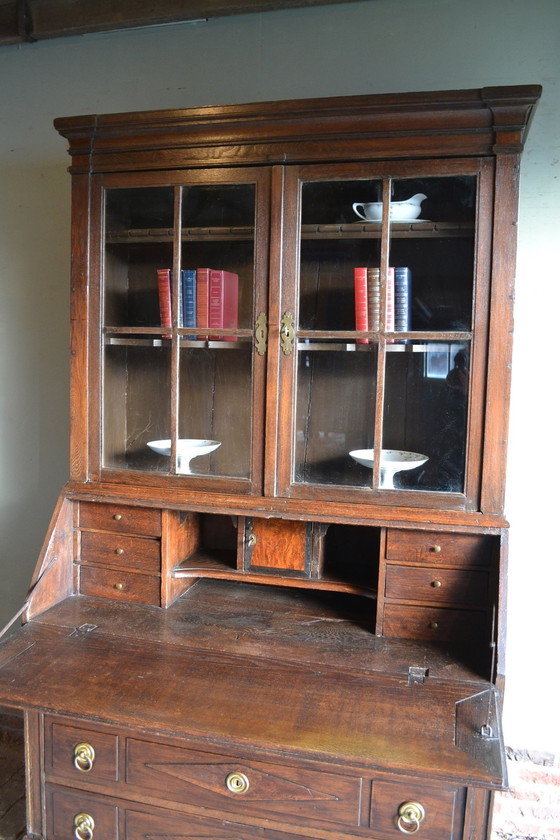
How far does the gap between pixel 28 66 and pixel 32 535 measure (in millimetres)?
1660

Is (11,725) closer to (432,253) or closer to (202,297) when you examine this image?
(202,297)

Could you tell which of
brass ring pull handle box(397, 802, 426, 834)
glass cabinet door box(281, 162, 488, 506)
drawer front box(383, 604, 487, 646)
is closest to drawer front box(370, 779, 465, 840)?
brass ring pull handle box(397, 802, 426, 834)

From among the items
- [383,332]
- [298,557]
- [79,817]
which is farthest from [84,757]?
[383,332]

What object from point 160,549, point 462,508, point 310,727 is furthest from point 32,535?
point 462,508

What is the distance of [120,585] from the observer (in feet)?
5.84

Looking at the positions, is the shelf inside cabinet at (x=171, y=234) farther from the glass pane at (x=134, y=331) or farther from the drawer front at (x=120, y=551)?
the drawer front at (x=120, y=551)

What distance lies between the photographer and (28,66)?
85.3 inches

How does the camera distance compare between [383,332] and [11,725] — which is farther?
[11,725]

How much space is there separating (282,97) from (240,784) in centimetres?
192

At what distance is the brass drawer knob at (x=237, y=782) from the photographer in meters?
1.29

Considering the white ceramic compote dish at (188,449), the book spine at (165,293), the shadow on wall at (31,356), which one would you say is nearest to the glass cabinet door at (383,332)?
the white ceramic compote dish at (188,449)

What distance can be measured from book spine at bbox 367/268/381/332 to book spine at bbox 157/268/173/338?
53 centimetres

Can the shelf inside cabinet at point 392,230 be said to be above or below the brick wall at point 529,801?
above

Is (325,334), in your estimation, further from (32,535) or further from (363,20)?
(32,535)
